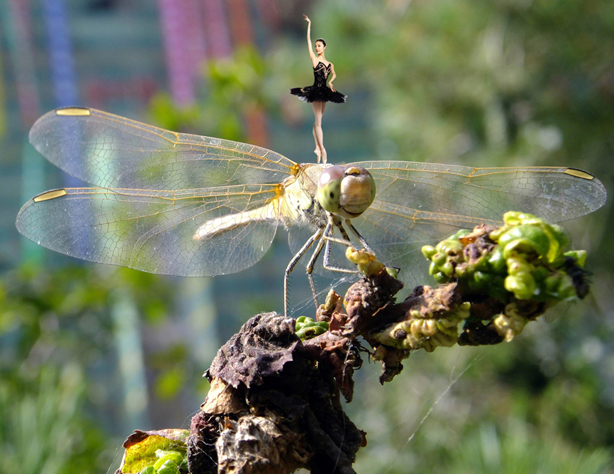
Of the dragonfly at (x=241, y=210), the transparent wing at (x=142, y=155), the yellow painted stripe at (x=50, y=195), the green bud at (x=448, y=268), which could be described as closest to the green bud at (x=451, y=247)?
the green bud at (x=448, y=268)

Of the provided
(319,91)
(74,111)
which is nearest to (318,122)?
(319,91)

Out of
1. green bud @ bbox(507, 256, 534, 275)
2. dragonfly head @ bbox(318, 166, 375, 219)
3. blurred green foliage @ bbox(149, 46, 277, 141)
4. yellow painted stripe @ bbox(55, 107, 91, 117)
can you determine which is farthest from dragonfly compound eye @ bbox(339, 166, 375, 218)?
blurred green foliage @ bbox(149, 46, 277, 141)

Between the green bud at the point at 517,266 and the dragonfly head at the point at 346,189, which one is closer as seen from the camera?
the green bud at the point at 517,266

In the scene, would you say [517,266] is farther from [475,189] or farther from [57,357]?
[57,357]

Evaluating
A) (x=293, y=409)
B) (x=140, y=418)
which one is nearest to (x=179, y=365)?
(x=140, y=418)

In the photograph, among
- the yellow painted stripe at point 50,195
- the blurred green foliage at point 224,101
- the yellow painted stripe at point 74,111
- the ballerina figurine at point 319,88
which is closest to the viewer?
the ballerina figurine at point 319,88

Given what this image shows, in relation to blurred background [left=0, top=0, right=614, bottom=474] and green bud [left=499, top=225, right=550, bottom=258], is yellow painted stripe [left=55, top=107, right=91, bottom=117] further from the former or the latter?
green bud [left=499, top=225, right=550, bottom=258]

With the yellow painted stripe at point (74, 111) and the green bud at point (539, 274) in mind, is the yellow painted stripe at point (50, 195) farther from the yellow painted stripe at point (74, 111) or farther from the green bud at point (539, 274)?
the green bud at point (539, 274)
